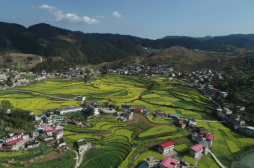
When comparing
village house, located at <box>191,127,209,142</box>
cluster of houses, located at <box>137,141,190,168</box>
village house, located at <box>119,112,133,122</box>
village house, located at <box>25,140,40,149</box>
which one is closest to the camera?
cluster of houses, located at <box>137,141,190,168</box>

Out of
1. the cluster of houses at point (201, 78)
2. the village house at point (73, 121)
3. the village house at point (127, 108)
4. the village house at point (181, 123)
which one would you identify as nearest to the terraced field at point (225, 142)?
the village house at point (181, 123)

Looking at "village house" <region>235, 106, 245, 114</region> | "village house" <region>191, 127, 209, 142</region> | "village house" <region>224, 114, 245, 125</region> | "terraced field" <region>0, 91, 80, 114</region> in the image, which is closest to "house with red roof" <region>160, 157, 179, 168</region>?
"village house" <region>191, 127, 209, 142</region>

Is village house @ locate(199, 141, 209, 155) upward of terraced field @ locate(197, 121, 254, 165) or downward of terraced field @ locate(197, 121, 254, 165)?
upward

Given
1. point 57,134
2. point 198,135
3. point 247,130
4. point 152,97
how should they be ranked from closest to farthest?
point 57,134
point 198,135
point 247,130
point 152,97

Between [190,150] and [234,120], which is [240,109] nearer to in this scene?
[234,120]

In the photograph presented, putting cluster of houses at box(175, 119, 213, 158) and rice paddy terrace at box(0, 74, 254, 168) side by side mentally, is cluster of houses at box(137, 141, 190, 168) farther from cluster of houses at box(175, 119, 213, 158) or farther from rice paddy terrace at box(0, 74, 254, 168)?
cluster of houses at box(175, 119, 213, 158)

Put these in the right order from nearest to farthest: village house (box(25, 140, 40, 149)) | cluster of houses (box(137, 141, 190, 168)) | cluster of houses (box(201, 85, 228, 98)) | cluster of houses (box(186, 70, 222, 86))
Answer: cluster of houses (box(137, 141, 190, 168)) → village house (box(25, 140, 40, 149)) → cluster of houses (box(201, 85, 228, 98)) → cluster of houses (box(186, 70, 222, 86))

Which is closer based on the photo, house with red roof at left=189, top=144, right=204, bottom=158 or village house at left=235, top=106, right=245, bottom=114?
house with red roof at left=189, top=144, right=204, bottom=158

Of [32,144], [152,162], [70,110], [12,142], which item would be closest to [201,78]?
[70,110]

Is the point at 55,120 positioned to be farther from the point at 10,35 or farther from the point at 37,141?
the point at 10,35

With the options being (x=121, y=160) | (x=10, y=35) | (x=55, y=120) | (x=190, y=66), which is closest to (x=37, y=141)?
(x=55, y=120)

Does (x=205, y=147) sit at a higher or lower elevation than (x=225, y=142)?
higher

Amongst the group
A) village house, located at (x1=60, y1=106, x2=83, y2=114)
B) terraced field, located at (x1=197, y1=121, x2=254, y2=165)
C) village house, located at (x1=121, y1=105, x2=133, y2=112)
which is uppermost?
village house, located at (x1=60, y1=106, x2=83, y2=114)
